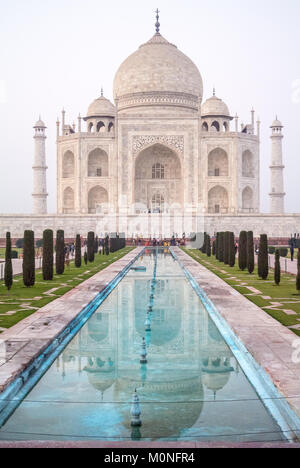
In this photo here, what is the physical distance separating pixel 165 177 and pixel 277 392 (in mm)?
30025

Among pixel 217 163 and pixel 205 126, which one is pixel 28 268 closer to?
pixel 217 163

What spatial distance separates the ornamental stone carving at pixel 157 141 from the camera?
31.5 meters

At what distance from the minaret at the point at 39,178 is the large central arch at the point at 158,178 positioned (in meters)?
5.27

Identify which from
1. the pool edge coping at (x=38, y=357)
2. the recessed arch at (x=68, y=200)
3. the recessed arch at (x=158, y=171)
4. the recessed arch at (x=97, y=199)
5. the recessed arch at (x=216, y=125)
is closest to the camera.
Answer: the pool edge coping at (x=38, y=357)

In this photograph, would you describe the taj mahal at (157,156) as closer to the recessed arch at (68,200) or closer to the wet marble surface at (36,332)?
the recessed arch at (68,200)

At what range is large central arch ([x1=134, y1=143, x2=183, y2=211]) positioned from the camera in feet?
109

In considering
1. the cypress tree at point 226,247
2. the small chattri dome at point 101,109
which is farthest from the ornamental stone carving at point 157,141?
the cypress tree at point 226,247

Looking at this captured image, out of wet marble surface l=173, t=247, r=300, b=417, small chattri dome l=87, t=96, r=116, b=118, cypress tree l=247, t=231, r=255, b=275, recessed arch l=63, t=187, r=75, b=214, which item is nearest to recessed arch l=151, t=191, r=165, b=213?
recessed arch l=63, t=187, r=75, b=214

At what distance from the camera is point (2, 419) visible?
145 inches

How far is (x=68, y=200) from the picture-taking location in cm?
3350

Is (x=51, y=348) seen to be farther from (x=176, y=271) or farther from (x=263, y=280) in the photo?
(x=176, y=271)

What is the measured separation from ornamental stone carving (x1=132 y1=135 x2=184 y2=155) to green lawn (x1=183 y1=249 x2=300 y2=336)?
60.1ft
